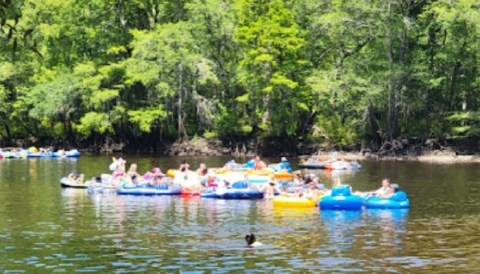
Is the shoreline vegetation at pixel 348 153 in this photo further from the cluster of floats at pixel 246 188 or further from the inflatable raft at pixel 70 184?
the inflatable raft at pixel 70 184

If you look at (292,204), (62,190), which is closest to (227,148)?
(62,190)

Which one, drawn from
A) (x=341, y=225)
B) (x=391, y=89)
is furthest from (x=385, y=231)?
(x=391, y=89)

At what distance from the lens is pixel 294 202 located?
104 feet

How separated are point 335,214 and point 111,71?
41.6 metres

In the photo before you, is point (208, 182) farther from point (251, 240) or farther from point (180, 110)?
point (180, 110)

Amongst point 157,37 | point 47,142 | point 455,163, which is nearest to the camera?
point 455,163

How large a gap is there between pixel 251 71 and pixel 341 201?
110ft

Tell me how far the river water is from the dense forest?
21.4 m

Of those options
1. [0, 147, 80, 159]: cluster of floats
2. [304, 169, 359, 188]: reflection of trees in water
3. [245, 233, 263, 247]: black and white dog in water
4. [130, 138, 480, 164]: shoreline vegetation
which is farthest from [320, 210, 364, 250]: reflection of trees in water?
[0, 147, 80, 159]: cluster of floats

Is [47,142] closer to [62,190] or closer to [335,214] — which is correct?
[62,190]

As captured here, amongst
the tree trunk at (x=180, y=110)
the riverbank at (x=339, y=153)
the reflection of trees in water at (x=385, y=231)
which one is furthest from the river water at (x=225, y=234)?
the tree trunk at (x=180, y=110)

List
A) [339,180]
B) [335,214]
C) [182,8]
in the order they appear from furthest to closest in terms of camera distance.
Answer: [182,8]
[339,180]
[335,214]

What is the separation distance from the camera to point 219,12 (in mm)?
64562

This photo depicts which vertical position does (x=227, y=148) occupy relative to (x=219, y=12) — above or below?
below
